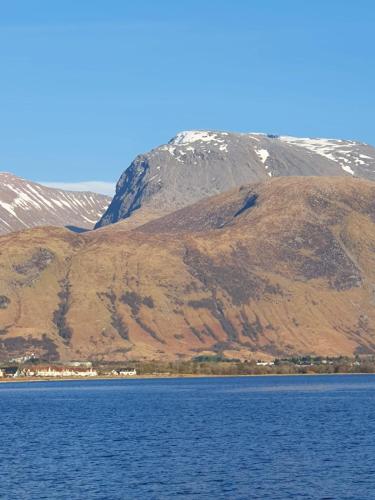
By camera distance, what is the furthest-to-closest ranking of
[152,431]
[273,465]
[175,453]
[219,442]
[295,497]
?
[152,431], [219,442], [175,453], [273,465], [295,497]

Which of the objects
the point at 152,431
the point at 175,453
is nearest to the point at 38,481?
the point at 175,453

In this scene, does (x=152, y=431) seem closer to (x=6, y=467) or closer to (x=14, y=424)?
(x=14, y=424)

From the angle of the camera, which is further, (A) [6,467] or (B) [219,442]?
(B) [219,442]

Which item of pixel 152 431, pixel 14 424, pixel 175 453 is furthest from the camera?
pixel 14 424

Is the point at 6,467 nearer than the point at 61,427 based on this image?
Yes

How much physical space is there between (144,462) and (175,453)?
8854 millimetres

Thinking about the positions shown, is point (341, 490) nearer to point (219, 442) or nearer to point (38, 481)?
point (38, 481)

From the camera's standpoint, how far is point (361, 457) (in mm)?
123438

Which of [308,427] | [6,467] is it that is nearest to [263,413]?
[308,427]

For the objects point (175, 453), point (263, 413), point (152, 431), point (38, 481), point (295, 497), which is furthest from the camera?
point (263, 413)

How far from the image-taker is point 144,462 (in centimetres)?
12081

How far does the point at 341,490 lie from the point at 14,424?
88.3m

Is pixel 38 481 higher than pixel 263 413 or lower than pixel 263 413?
lower

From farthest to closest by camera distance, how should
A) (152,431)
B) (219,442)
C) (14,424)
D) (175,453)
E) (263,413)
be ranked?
(263,413) → (14,424) → (152,431) → (219,442) → (175,453)
